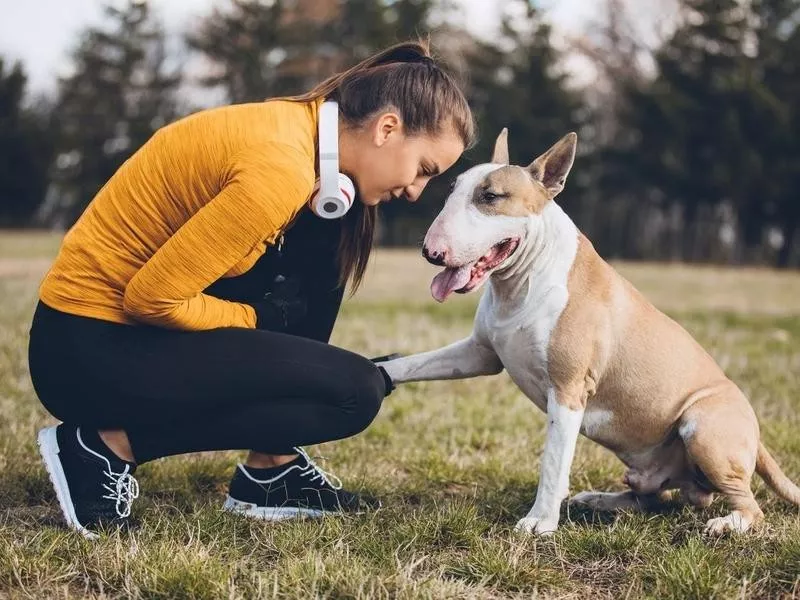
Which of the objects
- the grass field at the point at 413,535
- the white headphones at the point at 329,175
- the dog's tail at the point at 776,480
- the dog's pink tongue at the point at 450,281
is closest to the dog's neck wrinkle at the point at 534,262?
the dog's pink tongue at the point at 450,281

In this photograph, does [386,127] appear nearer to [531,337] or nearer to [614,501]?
[531,337]

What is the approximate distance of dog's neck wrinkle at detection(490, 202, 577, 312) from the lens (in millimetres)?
3189

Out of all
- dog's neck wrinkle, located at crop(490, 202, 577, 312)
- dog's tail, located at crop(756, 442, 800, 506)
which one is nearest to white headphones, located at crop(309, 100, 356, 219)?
dog's neck wrinkle, located at crop(490, 202, 577, 312)

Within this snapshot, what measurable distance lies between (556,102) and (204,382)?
88.4 ft

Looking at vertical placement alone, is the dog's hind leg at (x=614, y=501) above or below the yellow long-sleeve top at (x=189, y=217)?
below

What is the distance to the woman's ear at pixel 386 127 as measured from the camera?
2846mm

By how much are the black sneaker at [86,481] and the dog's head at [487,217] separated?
1225mm

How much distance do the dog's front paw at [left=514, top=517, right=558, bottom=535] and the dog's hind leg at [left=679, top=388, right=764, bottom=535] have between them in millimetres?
648

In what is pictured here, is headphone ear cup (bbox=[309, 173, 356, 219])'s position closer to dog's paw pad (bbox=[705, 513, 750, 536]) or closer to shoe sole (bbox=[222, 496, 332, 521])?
shoe sole (bbox=[222, 496, 332, 521])

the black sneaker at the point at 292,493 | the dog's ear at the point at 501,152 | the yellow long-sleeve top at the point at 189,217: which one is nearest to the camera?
the yellow long-sleeve top at the point at 189,217

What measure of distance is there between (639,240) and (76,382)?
26064mm

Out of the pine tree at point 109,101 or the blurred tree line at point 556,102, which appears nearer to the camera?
the blurred tree line at point 556,102

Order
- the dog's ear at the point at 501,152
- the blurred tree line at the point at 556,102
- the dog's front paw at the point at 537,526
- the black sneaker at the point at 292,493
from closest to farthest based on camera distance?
the dog's front paw at the point at 537,526, the black sneaker at the point at 292,493, the dog's ear at the point at 501,152, the blurred tree line at the point at 556,102

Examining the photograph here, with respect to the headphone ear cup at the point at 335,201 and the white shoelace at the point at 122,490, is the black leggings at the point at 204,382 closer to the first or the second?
the white shoelace at the point at 122,490
